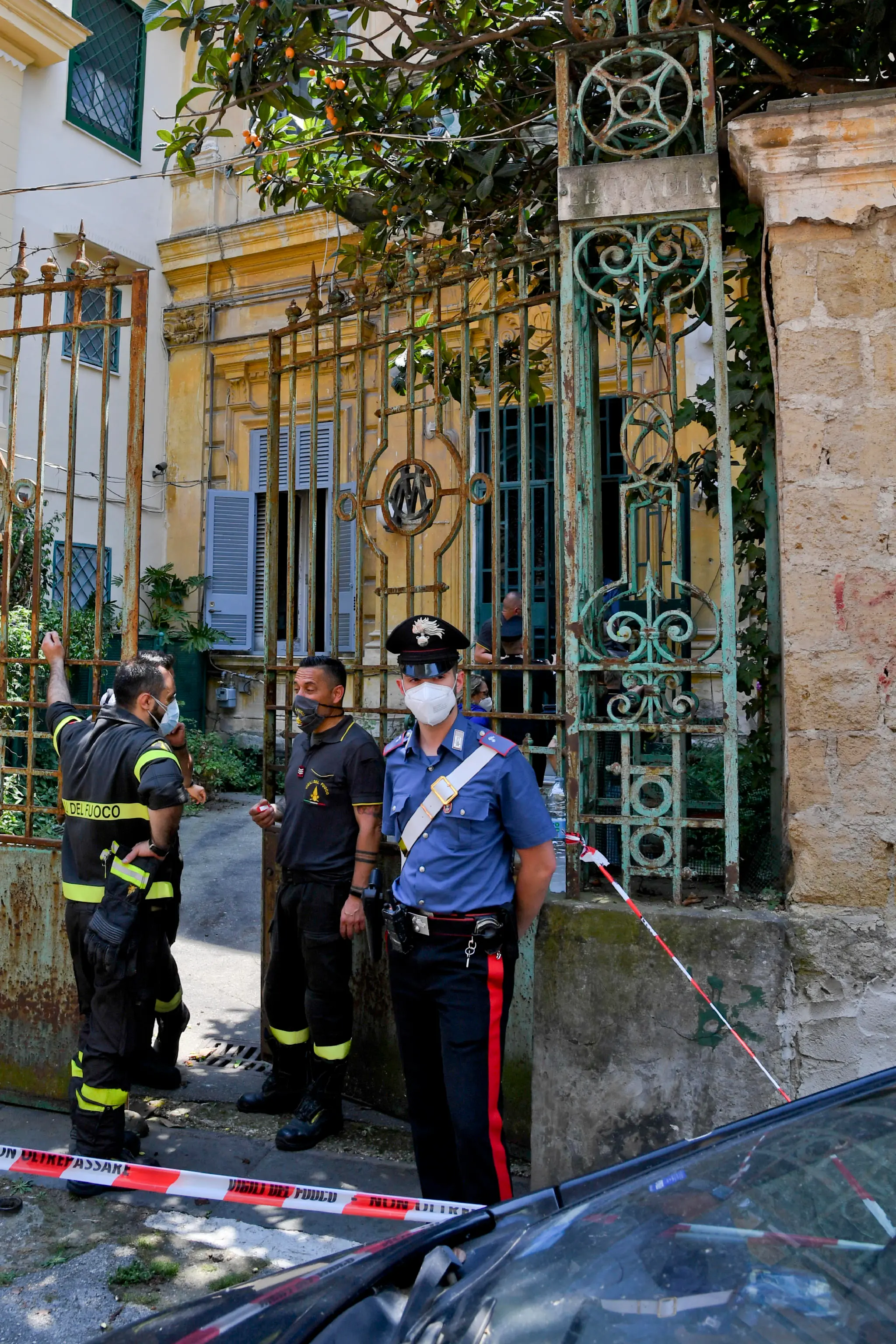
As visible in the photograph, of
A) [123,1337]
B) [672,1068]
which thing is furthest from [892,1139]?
[672,1068]

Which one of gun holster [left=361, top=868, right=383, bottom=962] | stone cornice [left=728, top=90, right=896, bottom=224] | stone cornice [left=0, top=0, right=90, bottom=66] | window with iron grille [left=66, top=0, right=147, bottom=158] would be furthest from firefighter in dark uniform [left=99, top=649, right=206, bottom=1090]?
window with iron grille [left=66, top=0, right=147, bottom=158]

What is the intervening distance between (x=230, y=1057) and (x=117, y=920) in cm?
155

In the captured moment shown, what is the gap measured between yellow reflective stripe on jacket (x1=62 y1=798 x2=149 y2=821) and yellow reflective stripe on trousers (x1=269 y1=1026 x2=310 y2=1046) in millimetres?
1114

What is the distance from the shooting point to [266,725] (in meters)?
4.85

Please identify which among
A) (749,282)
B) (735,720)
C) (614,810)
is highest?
(749,282)

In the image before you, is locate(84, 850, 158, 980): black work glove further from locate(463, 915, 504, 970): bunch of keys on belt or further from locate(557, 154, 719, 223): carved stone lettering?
locate(557, 154, 719, 223): carved stone lettering

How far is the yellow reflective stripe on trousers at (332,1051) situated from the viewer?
167 inches

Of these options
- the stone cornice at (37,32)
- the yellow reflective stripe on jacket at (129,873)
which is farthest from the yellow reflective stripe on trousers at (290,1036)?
the stone cornice at (37,32)

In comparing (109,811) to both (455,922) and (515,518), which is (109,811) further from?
(515,518)

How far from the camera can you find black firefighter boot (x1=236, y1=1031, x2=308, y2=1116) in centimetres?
448

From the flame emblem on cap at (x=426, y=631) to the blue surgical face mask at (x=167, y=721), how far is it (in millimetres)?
1345

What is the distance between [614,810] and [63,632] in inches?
102

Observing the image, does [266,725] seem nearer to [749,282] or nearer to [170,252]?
[749,282]

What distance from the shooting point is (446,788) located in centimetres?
331
